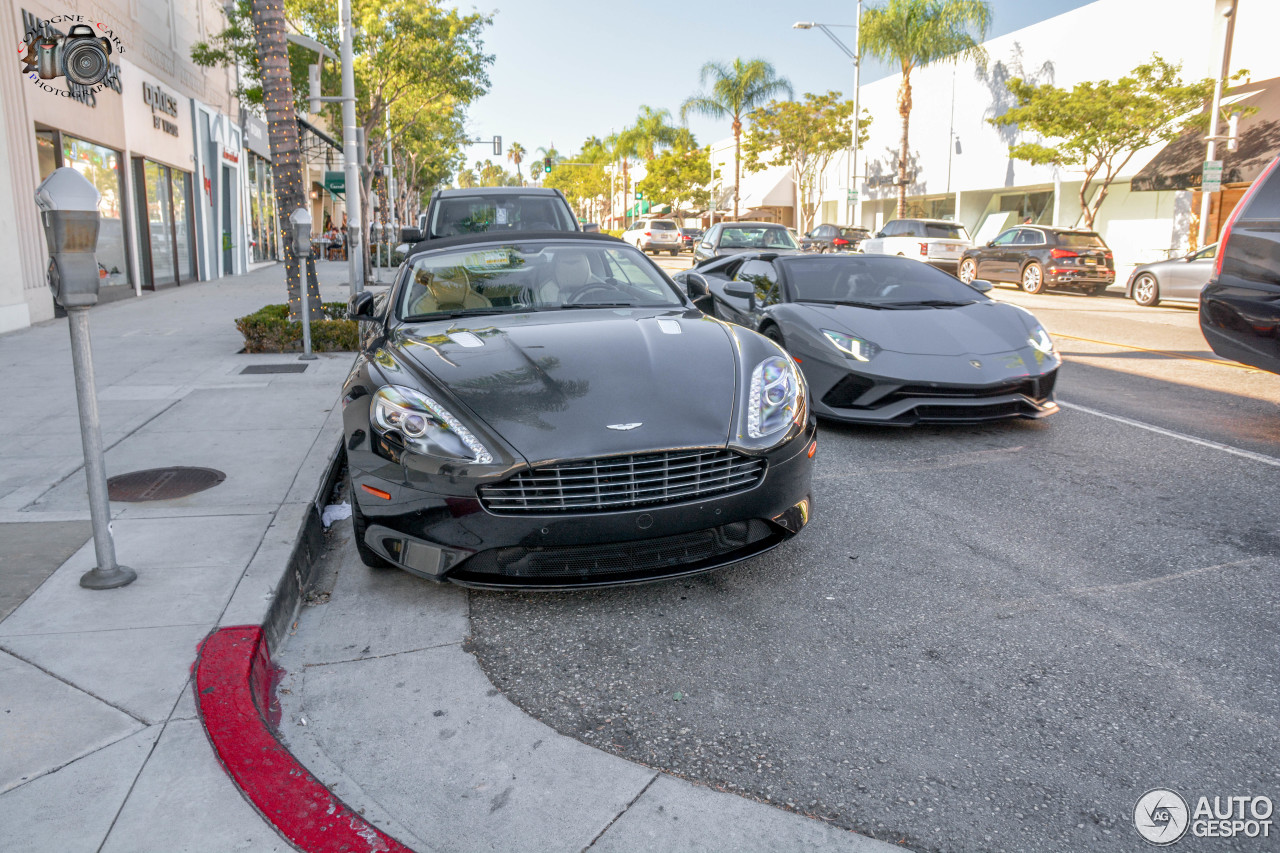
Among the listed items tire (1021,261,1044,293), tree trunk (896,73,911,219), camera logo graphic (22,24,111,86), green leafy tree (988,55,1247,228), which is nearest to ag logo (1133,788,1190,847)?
camera logo graphic (22,24,111,86)

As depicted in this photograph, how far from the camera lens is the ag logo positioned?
2.36m

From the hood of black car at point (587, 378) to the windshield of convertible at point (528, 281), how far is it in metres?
0.38

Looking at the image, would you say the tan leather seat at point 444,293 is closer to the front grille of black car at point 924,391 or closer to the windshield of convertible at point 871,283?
the front grille of black car at point 924,391

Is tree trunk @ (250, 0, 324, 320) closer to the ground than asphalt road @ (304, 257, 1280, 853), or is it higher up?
higher up

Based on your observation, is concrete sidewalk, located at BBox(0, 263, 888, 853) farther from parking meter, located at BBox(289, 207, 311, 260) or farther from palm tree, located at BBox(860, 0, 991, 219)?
palm tree, located at BBox(860, 0, 991, 219)

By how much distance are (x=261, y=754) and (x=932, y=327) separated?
5375 millimetres

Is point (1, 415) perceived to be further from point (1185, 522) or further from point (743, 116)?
point (743, 116)

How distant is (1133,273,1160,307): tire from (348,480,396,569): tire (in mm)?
18830

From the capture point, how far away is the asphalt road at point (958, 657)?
2.57 metres

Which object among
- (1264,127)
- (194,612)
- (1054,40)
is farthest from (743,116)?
(194,612)

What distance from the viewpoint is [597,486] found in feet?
11.2

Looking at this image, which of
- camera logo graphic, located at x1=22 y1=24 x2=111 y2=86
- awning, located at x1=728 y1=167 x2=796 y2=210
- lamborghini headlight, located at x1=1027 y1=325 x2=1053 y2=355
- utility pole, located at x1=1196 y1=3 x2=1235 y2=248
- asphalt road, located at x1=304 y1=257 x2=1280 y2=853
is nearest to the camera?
asphalt road, located at x1=304 y1=257 x2=1280 y2=853

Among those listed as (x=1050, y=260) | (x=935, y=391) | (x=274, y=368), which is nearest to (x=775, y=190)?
(x=1050, y=260)

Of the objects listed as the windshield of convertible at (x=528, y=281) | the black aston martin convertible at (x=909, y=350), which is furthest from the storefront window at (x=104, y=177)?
the black aston martin convertible at (x=909, y=350)
